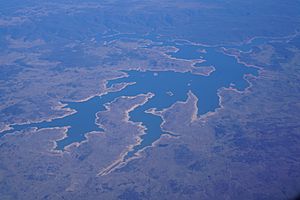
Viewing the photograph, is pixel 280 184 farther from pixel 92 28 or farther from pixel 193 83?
pixel 92 28

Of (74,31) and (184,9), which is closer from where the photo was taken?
(74,31)

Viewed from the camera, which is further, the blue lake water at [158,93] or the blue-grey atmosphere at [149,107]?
the blue lake water at [158,93]

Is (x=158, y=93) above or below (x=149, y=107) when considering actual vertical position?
below

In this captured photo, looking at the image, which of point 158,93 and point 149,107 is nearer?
point 149,107

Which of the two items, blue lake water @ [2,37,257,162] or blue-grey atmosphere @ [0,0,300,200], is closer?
blue-grey atmosphere @ [0,0,300,200]

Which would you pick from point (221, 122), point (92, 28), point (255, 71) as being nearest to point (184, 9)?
point (92, 28)

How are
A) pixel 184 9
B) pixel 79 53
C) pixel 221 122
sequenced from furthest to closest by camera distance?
pixel 184 9 → pixel 79 53 → pixel 221 122

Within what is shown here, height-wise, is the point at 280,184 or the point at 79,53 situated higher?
the point at 280,184

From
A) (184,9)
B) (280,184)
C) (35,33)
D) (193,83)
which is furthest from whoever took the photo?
(184,9)
